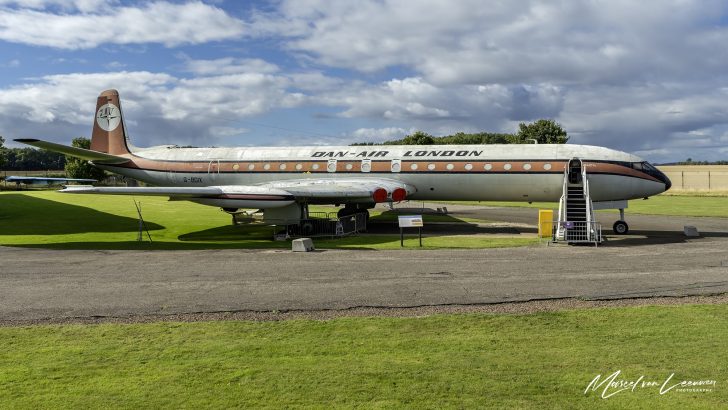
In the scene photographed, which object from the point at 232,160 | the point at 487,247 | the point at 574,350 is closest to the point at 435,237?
the point at 487,247

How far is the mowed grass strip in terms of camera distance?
630 centimetres

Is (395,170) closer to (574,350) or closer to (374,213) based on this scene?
(374,213)

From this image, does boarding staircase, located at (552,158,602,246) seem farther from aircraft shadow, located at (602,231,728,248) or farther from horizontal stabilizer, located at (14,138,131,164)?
horizontal stabilizer, located at (14,138,131,164)

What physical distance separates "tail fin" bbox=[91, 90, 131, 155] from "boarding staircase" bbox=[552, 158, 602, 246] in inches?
938

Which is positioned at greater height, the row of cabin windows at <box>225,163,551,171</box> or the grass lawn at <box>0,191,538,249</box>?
the row of cabin windows at <box>225,163,551,171</box>

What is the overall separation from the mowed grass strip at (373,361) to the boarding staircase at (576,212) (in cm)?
985

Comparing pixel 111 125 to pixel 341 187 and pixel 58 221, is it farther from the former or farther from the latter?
pixel 341 187

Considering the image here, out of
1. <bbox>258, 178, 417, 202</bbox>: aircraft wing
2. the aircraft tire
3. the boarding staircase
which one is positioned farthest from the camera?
the aircraft tire

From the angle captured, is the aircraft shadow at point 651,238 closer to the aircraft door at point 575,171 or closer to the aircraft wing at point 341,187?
the aircraft door at point 575,171

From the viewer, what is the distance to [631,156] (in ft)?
76.3

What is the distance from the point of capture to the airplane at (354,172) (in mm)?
22594

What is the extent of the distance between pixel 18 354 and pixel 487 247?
14911 mm

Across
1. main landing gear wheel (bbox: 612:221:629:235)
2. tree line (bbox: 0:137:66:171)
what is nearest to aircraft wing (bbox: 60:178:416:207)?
main landing gear wheel (bbox: 612:221:629:235)

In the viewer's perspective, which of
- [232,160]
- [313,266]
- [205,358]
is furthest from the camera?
[232,160]
